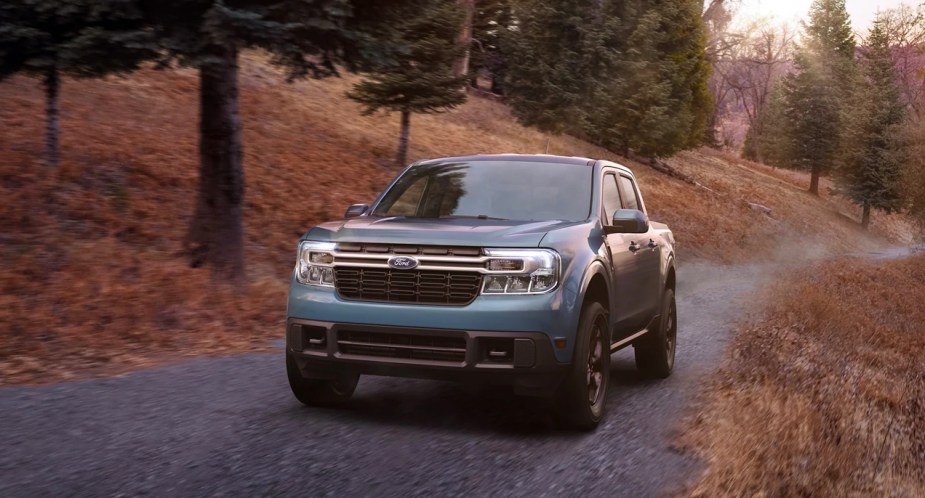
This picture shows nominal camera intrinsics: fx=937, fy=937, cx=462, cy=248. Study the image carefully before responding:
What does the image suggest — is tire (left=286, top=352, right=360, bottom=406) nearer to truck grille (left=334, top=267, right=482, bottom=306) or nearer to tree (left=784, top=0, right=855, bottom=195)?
truck grille (left=334, top=267, right=482, bottom=306)

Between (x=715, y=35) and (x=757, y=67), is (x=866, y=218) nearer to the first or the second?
(x=715, y=35)

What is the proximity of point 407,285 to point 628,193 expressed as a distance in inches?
123

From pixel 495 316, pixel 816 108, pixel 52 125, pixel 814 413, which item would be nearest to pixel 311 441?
pixel 495 316

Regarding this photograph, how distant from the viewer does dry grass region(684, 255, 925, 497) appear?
5.08 metres

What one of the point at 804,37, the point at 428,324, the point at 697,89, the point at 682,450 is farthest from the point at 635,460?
the point at 804,37

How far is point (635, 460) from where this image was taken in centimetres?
553

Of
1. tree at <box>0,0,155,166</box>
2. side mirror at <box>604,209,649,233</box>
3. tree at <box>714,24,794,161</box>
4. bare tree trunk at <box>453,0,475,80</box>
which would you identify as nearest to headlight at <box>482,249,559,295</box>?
side mirror at <box>604,209,649,233</box>

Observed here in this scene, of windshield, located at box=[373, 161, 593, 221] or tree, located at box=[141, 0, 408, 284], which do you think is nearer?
windshield, located at box=[373, 161, 593, 221]

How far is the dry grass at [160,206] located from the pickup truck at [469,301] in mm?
2987

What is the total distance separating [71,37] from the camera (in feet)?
36.4

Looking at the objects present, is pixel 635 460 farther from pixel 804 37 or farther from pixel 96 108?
pixel 804 37

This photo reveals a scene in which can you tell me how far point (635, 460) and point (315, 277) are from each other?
2302 millimetres

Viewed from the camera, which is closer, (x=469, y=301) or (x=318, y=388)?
(x=469, y=301)

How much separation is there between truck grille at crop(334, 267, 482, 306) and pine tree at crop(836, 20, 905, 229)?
48.6m
